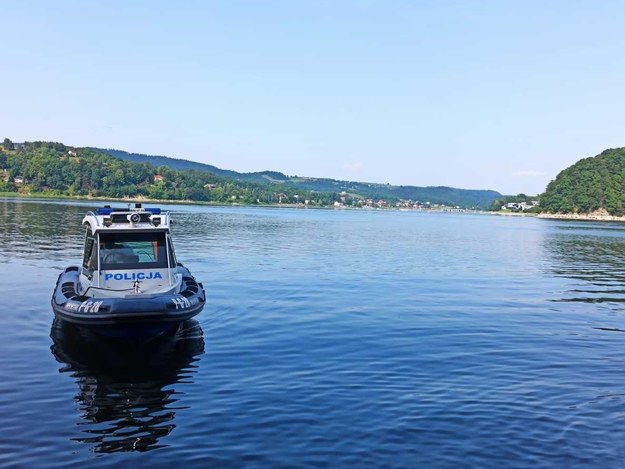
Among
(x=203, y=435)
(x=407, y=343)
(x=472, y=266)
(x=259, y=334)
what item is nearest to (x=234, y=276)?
(x=259, y=334)

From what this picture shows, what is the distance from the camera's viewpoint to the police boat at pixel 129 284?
15.8m

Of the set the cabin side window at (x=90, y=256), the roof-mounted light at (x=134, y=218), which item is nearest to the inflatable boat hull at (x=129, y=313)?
the cabin side window at (x=90, y=256)

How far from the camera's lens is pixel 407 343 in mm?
18453

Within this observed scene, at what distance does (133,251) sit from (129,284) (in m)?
1.17

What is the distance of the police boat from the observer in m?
15.8

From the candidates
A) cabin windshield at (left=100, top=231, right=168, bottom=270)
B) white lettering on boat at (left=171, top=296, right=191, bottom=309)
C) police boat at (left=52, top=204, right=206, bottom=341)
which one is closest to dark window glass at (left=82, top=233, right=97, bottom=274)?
police boat at (left=52, top=204, right=206, bottom=341)

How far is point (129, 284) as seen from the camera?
17.8m

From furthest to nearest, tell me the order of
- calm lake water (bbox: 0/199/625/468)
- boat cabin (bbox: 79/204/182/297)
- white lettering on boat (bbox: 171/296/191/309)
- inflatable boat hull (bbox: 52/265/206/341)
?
boat cabin (bbox: 79/204/182/297)
white lettering on boat (bbox: 171/296/191/309)
inflatable boat hull (bbox: 52/265/206/341)
calm lake water (bbox: 0/199/625/468)

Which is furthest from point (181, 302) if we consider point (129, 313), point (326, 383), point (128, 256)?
point (326, 383)

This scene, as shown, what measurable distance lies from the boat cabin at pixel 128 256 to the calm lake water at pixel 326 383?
1739mm

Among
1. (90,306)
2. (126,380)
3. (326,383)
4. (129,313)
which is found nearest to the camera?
(326,383)

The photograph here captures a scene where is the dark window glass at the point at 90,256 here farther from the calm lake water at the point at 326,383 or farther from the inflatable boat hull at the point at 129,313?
the calm lake water at the point at 326,383

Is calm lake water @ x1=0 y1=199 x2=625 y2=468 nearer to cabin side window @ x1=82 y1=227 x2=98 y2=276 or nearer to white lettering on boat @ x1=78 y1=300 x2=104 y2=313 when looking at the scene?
white lettering on boat @ x1=78 y1=300 x2=104 y2=313

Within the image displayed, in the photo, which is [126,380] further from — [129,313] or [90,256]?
[90,256]
